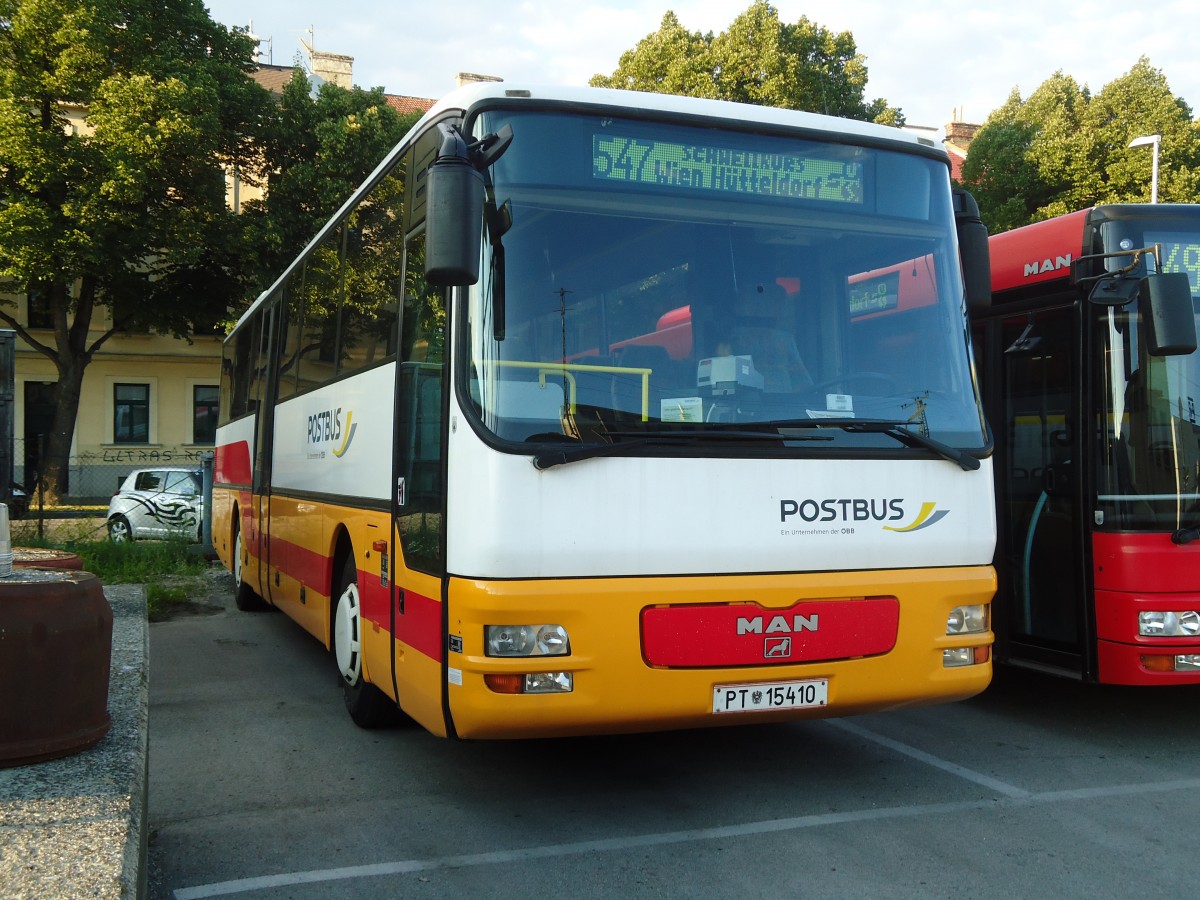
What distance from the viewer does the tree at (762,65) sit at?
32156 mm

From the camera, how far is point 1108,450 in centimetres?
660

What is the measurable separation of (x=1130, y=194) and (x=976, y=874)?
1286 inches

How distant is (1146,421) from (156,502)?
741 inches

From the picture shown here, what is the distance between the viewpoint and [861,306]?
524 cm

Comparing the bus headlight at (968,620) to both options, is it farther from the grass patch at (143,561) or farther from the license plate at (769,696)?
the grass patch at (143,561)

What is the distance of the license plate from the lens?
479cm

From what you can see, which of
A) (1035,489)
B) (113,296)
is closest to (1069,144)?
(113,296)

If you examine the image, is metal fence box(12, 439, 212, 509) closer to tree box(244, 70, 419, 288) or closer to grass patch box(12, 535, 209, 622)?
tree box(244, 70, 419, 288)

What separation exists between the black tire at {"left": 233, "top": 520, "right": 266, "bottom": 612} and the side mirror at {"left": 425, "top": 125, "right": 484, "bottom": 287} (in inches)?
332

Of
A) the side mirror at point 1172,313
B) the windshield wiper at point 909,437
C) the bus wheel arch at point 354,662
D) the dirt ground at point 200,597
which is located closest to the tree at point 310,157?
the dirt ground at point 200,597

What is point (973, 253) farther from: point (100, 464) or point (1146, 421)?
point (100, 464)

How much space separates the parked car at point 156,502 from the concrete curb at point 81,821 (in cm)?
1789

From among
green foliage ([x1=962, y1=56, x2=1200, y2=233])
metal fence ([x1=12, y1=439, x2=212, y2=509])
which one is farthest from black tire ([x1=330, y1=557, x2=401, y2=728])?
metal fence ([x1=12, y1=439, x2=212, y2=509])

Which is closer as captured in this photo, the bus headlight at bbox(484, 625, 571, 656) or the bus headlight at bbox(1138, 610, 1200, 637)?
the bus headlight at bbox(484, 625, 571, 656)
